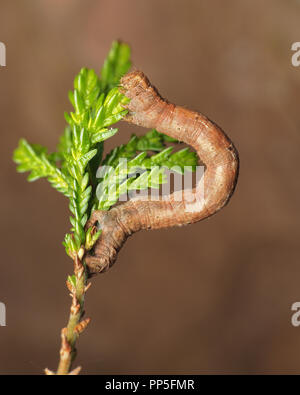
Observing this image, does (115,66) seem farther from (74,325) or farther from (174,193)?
(74,325)

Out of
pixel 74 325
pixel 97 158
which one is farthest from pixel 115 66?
pixel 74 325

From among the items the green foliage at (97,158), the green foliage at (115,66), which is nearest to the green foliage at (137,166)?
the green foliage at (97,158)

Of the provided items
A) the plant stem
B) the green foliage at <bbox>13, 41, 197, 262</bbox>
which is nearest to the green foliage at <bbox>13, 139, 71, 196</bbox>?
the green foliage at <bbox>13, 41, 197, 262</bbox>

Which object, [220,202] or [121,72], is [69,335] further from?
[121,72]

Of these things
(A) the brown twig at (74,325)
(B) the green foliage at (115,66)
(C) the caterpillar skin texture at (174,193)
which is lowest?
(A) the brown twig at (74,325)

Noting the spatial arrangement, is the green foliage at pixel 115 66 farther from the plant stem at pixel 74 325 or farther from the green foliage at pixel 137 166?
the plant stem at pixel 74 325

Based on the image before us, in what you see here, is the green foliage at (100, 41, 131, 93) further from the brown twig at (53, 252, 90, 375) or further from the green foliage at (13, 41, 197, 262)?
the brown twig at (53, 252, 90, 375)
